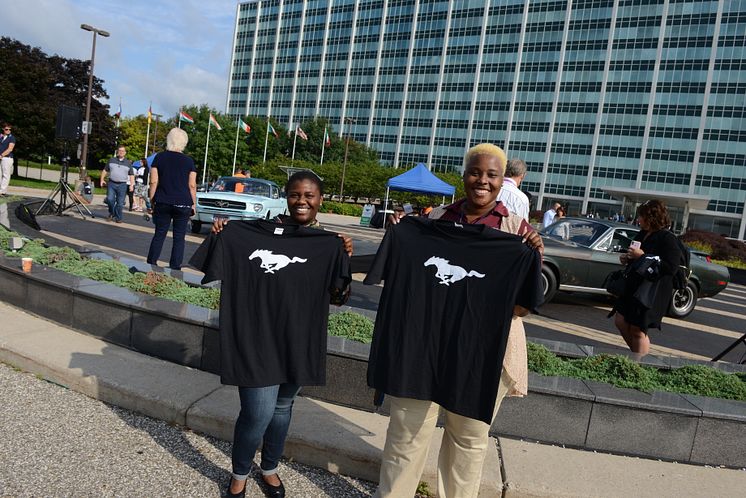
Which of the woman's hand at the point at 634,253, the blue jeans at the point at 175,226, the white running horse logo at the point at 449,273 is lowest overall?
the blue jeans at the point at 175,226

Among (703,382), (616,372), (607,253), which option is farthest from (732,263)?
(616,372)

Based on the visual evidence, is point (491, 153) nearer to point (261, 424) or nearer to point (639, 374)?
point (261, 424)

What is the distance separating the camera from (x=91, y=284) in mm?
5477

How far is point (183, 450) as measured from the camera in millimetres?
3496

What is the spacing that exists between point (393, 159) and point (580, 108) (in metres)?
29.5

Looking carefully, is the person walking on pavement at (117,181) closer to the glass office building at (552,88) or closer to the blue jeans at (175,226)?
the blue jeans at (175,226)

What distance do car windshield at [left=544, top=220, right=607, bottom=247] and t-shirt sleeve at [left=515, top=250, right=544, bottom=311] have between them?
8025 millimetres

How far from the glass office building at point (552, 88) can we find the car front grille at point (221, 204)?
56.5 meters

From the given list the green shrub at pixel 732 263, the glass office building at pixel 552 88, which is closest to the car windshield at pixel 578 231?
the green shrub at pixel 732 263

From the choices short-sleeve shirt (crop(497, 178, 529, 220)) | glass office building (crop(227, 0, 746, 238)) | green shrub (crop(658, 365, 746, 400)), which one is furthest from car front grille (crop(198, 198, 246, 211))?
glass office building (crop(227, 0, 746, 238))

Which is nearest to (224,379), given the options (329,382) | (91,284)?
(329,382)

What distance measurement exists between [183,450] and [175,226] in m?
4.49

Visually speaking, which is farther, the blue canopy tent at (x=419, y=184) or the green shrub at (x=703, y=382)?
the blue canopy tent at (x=419, y=184)

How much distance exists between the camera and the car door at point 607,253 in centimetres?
976
